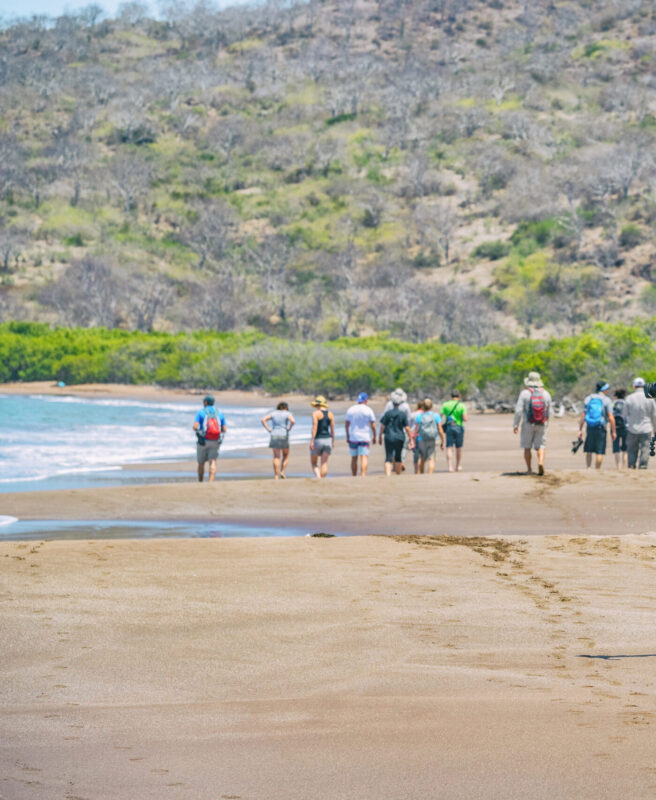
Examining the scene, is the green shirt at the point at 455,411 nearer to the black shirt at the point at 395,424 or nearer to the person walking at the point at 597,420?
the black shirt at the point at 395,424

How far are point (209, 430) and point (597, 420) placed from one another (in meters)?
5.61

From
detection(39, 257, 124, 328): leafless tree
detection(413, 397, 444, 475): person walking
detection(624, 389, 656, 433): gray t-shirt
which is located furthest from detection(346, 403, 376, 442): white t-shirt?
detection(39, 257, 124, 328): leafless tree

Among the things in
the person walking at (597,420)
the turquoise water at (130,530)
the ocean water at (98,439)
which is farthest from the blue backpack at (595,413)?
the ocean water at (98,439)

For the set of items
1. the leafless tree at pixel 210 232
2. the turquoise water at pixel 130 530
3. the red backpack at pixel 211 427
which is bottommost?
the turquoise water at pixel 130 530

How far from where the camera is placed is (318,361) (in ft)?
186

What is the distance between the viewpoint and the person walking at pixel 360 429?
55.2ft

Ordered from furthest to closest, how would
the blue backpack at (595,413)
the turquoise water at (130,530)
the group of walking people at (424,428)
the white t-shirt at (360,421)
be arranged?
the blue backpack at (595,413) → the white t-shirt at (360,421) → the group of walking people at (424,428) → the turquoise water at (130,530)

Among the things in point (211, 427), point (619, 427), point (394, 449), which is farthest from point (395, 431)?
point (619, 427)

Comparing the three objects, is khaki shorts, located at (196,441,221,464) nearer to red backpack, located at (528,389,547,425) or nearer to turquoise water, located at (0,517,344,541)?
turquoise water, located at (0,517,344,541)

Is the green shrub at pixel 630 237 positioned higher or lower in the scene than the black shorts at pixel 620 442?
higher

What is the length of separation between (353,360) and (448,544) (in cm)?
4559

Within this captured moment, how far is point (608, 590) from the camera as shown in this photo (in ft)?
27.3

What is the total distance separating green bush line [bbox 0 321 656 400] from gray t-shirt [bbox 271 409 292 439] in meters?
20.2

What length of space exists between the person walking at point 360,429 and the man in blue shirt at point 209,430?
71.5 inches
